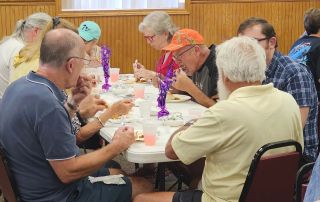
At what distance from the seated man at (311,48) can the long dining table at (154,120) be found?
134 centimetres

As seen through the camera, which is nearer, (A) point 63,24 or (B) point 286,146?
(B) point 286,146

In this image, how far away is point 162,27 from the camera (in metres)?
4.18

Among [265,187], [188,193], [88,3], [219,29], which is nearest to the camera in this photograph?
[265,187]

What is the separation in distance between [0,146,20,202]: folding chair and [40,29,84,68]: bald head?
0.46 m

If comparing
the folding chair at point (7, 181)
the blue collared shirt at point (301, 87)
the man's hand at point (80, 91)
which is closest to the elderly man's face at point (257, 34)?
the blue collared shirt at point (301, 87)

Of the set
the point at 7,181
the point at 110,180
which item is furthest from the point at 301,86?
the point at 7,181

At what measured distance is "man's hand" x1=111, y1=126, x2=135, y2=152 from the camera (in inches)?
88.7

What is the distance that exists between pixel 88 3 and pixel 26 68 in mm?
3237

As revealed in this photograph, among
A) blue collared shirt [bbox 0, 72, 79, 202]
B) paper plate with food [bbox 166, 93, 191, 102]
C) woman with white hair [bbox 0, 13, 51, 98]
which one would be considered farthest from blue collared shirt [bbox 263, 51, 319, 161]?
woman with white hair [bbox 0, 13, 51, 98]

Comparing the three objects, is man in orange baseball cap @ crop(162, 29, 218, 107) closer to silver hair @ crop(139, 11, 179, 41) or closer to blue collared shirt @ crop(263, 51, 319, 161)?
blue collared shirt @ crop(263, 51, 319, 161)

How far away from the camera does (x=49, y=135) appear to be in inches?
77.1

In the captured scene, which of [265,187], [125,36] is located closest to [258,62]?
[265,187]

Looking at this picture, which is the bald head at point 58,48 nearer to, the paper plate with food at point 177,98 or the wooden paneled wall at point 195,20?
the paper plate with food at point 177,98

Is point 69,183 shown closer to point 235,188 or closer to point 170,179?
point 235,188
